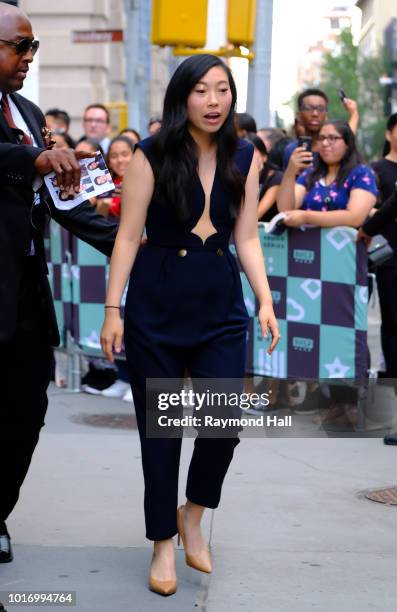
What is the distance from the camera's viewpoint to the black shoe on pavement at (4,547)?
470 centimetres

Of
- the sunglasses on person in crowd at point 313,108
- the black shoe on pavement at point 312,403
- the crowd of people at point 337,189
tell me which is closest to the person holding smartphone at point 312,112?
the sunglasses on person in crowd at point 313,108

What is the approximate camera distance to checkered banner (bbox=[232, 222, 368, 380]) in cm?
752

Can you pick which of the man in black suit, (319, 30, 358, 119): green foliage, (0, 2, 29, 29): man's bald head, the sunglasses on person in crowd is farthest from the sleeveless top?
(319, 30, 358, 119): green foliage

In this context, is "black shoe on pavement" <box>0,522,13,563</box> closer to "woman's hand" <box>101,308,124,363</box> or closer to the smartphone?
"woman's hand" <box>101,308,124,363</box>

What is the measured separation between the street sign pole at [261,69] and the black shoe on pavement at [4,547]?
27.9 feet

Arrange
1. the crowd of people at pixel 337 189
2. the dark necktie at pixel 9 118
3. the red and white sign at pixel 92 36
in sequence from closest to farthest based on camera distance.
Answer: the dark necktie at pixel 9 118 < the crowd of people at pixel 337 189 < the red and white sign at pixel 92 36

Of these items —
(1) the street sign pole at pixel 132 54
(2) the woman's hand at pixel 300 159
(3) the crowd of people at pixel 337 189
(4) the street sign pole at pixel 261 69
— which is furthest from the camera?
(1) the street sign pole at pixel 132 54

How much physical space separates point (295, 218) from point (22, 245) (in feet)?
12.1

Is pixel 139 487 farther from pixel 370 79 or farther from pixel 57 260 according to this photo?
pixel 370 79

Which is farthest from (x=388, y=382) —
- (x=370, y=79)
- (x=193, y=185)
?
(x=370, y=79)

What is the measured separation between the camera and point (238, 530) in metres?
5.28

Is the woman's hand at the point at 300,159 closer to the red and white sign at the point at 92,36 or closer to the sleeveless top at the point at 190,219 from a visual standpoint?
the sleeveless top at the point at 190,219

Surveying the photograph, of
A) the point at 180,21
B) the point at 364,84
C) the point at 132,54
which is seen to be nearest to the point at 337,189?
the point at 180,21

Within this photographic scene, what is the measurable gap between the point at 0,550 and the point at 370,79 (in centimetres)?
7174
